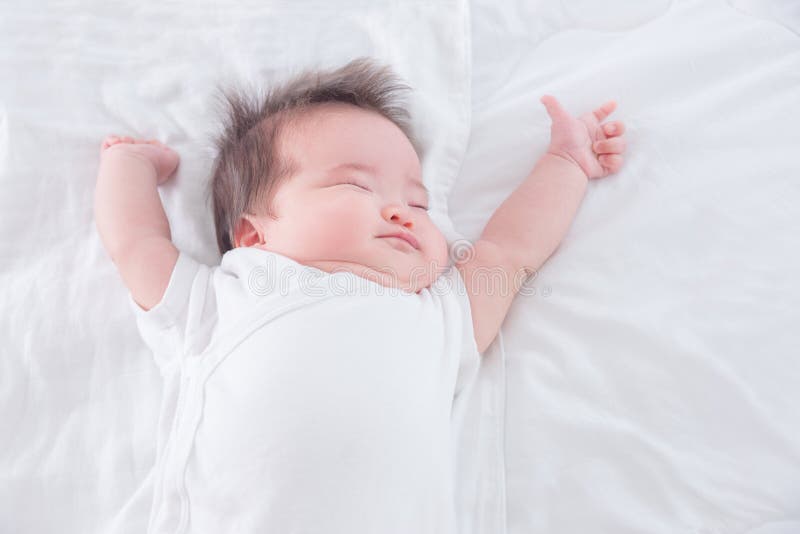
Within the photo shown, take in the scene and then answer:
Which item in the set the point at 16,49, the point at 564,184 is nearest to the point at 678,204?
the point at 564,184

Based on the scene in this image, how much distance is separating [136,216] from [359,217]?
0.33 m

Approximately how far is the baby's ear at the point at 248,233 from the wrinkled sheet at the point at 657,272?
12.9 inches

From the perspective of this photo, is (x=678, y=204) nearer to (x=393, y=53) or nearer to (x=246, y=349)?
(x=393, y=53)

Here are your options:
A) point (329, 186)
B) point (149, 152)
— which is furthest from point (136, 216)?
point (329, 186)

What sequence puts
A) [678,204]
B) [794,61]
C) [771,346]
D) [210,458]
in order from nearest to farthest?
1. [210,458]
2. [771,346]
3. [678,204]
4. [794,61]

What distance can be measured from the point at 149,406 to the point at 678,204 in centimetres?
82

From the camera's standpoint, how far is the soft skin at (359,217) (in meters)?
0.95

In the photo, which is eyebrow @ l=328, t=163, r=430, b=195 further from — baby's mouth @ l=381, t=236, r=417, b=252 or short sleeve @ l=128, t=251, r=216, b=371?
short sleeve @ l=128, t=251, r=216, b=371

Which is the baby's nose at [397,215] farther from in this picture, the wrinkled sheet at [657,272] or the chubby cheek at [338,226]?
the wrinkled sheet at [657,272]

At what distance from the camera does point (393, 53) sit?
4.19 ft

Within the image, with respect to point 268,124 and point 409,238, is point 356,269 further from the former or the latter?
point 268,124

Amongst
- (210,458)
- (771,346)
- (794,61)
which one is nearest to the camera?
(210,458)

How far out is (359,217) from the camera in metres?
0.95

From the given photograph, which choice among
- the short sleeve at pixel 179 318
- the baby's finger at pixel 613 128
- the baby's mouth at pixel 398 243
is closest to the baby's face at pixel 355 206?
the baby's mouth at pixel 398 243
